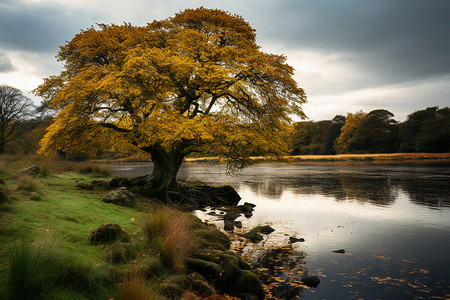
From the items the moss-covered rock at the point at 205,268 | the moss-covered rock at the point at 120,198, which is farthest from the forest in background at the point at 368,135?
the moss-covered rock at the point at 205,268

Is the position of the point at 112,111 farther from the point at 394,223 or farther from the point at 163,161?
the point at 394,223

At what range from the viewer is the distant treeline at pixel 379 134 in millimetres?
63531

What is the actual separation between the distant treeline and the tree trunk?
3937cm

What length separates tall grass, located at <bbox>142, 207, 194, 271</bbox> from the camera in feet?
21.4

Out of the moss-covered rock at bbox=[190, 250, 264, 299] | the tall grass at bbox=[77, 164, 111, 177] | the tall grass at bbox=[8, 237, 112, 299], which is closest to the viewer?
the tall grass at bbox=[8, 237, 112, 299]

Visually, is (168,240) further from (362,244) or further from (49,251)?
(362,244)

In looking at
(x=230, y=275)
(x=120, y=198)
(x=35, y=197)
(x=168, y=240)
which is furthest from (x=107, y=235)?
(x=120, y=198)

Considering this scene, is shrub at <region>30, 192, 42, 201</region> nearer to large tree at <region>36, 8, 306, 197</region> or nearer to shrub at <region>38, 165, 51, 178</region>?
large tree at <region>36, 8, 306, 197</region>

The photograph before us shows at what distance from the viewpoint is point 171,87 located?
14062 millimetres

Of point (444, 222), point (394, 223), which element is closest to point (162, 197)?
point (394, 223)

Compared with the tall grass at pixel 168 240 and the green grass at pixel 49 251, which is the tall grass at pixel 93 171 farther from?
the tall grass at pixel 168 240

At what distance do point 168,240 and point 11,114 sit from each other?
50.4 meters

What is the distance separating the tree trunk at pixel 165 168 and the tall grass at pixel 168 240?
9855 millimetres

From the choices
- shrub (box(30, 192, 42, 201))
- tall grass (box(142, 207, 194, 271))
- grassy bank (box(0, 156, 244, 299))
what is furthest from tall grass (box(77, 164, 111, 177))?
tall grass (box(142, 207, 194, 271))
